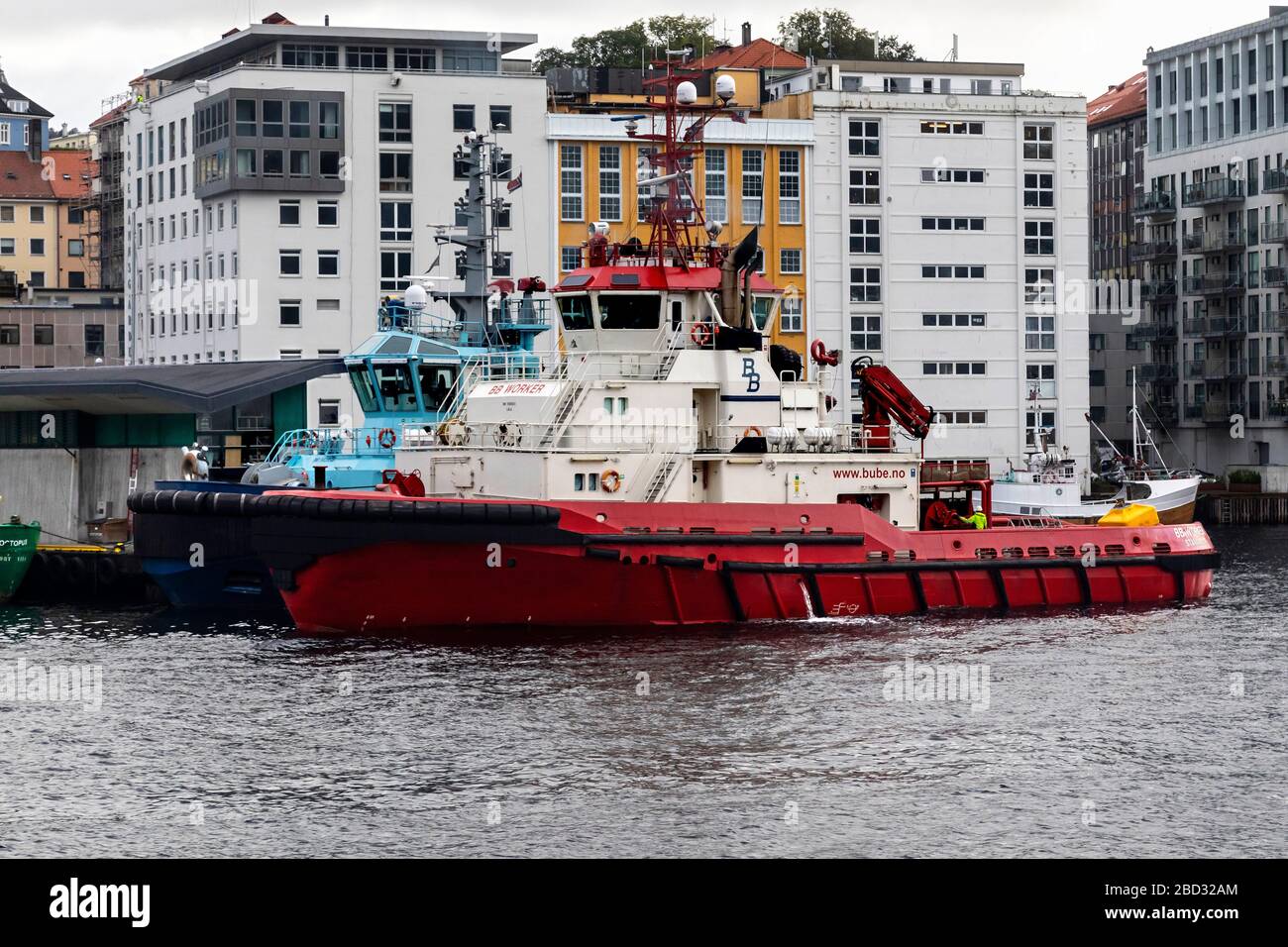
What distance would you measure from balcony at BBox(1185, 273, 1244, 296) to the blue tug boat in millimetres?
52909

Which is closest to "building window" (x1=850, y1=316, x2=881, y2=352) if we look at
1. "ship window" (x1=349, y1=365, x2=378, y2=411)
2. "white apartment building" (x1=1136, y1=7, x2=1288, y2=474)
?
"white apartment building" (x1=1136, y1=7, x2=1288, y2=474)

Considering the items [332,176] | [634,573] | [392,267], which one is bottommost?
[634,573]

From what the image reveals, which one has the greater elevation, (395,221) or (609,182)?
(609,182)

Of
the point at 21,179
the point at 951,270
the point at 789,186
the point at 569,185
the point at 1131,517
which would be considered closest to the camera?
the point at 1131,517

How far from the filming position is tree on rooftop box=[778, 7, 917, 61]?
106688 mm

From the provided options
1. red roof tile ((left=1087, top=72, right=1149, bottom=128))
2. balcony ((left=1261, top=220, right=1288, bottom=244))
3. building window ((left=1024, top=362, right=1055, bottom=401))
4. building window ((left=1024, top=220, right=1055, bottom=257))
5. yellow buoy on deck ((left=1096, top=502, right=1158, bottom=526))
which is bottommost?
yellow buoy on deck ((left=1096, top=502, right=1158, bottom=526))

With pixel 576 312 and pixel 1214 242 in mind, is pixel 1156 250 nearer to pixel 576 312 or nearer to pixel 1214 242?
pixel 1214 242

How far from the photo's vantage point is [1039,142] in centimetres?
8400

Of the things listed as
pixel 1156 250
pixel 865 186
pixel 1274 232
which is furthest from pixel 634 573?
pixel 1156 250

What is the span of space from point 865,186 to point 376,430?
41.2m

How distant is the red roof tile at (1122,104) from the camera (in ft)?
388

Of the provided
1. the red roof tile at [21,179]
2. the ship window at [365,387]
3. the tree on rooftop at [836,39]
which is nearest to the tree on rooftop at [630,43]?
the tree on rooftop at [836,39]

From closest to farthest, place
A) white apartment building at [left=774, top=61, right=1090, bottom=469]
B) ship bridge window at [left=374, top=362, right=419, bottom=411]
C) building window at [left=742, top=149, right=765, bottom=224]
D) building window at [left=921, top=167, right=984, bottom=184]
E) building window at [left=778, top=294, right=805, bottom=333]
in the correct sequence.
Result: ship bridge window at [left=374, top=362, right=419, bottom=411] < building window at [left=742, top=149, right=765, bottom=224] < building window at [left=778, top=294, right=805, bottom=333] < white apartment building at [left=774, top=61, right=1090, bottom=469] < building window at [left=921, top=167, right=984, bottom=184]

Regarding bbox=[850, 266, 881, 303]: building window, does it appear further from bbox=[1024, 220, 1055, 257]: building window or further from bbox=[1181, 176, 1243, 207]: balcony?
bbox=[1181, 176, 1243, 207]: balcony
